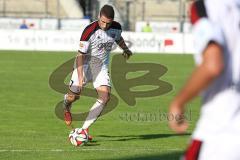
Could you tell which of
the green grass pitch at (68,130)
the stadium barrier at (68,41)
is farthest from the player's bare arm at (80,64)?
the stadium barrier at (68,41)

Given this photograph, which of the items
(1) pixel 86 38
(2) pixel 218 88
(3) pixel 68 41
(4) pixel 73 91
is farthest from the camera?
(3) pixel 68 41

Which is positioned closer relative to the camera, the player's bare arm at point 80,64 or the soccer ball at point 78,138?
the soccer ball at point 78,138

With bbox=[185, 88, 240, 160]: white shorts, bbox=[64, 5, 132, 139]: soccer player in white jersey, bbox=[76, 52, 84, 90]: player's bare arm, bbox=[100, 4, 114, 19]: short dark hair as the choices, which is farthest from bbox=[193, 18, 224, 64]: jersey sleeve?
bbox=[76, 52, 84, 90]: player's bare arm

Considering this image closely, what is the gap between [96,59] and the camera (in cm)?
1252

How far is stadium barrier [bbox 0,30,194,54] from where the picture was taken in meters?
42.8

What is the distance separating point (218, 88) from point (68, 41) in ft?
125

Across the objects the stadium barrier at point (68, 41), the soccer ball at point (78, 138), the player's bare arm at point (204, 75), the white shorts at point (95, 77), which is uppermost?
the player's bare arm at point (204, 75)

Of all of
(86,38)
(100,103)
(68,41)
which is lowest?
(68,41)

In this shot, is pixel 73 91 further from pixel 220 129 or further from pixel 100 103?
pixel 220 129

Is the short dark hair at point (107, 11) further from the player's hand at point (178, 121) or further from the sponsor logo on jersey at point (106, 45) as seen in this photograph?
the player's hand at point (178, 121)

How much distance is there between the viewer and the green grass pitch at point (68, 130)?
11.2m

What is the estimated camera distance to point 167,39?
143 ft

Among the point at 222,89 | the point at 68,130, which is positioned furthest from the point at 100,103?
the point at 222,89

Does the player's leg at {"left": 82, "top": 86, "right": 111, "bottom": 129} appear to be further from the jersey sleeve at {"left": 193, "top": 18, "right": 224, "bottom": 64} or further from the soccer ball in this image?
the jersey sleeve at {"left": 193, "top": 18, "right": 224, "bottom": 64}
